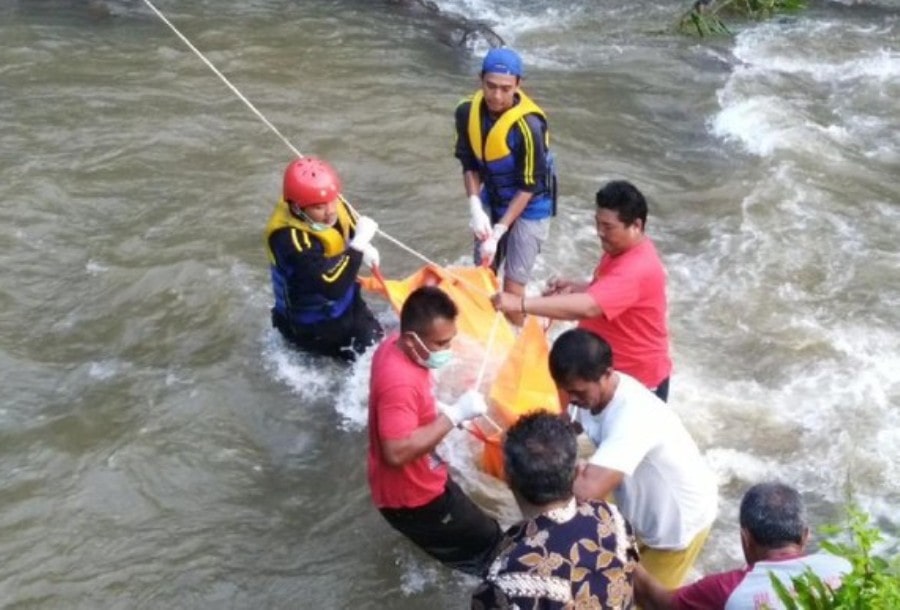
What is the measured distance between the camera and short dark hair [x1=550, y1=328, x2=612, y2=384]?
149 inches

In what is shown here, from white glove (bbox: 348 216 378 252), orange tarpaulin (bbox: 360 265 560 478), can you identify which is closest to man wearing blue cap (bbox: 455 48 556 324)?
orange tarpaulin (bbox: 360 265 560 478)

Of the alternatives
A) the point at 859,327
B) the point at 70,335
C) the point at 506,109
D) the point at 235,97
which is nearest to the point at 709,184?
the point at 859,327

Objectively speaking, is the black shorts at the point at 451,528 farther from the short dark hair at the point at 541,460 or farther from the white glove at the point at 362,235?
the white glove at the point at 362,235

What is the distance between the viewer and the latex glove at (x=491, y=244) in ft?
19.8

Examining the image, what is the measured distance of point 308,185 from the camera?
18.0 ft

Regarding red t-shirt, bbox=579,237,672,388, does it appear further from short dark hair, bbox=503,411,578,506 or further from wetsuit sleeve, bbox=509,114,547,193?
short dark hair, bbox=503,411,578,506

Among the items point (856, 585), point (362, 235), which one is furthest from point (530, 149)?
point (856, 585)

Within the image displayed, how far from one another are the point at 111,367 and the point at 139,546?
1.74 meters

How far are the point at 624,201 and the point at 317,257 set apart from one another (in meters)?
1.89

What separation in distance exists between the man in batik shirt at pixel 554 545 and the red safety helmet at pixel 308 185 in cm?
267

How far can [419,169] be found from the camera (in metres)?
9.68

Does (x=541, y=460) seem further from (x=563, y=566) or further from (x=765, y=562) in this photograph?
(x=765, y=562)

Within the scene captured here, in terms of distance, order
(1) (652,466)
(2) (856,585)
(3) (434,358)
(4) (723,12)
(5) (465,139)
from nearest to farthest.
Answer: (2) (856,585) < (1) (652,466) < (3) (434,358) < (5) (465,139) < (4) (723,12)

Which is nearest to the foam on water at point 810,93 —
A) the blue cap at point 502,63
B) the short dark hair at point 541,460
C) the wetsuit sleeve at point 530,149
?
the wetsuit sleeve at point 530,149
